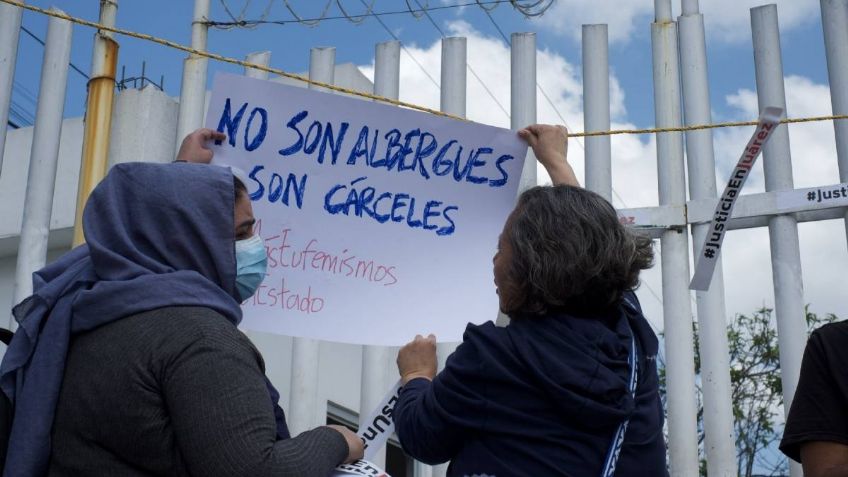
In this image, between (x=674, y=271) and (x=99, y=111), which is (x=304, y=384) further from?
(x=674, y=271)

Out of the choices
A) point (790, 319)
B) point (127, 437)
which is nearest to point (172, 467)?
point (127, 437)

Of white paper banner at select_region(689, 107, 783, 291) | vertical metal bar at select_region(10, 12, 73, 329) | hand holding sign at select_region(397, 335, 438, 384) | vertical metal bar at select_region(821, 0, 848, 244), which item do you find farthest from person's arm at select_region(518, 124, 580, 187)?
vertical metal bar at select_region(10, 12, 73, 329)

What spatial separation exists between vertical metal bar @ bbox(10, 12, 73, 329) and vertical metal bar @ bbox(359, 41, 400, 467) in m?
1.23

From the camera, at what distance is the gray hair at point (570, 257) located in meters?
→ 1.81

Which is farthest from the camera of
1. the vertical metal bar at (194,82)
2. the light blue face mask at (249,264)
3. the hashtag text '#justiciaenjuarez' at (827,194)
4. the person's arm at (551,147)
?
the vertical metal bar at (194,82)

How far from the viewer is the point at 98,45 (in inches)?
150

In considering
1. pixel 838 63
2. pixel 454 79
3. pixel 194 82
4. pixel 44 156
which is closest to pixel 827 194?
pixel 838 63

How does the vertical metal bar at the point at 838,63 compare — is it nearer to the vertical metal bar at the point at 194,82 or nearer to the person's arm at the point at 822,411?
the person's arm at the point at 822,411

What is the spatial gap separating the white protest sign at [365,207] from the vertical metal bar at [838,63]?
1.18 meters

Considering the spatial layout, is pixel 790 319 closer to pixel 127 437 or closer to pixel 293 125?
pixel 293 125

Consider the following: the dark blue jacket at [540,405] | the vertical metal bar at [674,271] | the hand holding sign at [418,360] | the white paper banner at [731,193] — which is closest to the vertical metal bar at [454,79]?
the vertical metal bar at [674,271]

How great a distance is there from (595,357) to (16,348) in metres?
1.07

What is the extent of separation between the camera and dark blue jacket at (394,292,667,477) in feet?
5.67

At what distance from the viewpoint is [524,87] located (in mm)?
3771
